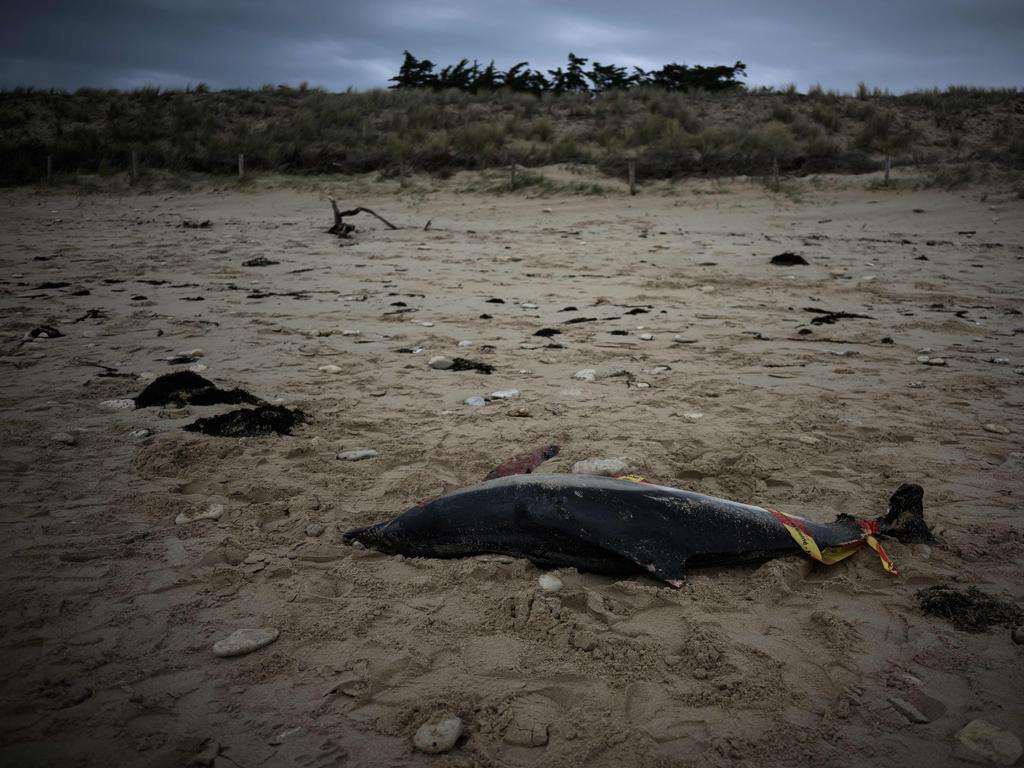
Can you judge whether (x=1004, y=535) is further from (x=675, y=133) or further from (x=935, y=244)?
(x=675, y=133)

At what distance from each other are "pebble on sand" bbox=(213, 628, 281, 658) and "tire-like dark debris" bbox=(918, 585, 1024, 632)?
7.93ft

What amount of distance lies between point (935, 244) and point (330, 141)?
719 inches

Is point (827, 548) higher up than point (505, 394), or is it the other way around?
point (505, 394)

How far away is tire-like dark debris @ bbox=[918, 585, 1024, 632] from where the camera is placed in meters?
2.23

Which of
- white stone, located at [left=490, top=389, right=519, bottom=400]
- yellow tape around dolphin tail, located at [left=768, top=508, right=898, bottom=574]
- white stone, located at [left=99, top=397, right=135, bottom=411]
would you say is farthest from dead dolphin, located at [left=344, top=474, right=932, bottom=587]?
white stone, located at [left=99, top=397, right=135, bottom=411]

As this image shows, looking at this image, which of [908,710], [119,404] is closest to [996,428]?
[908,710]

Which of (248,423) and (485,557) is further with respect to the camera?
(248,423)

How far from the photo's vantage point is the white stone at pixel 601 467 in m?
3.30

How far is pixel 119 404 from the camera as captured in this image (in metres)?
4.22

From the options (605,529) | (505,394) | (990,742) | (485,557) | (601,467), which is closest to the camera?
(990,742)

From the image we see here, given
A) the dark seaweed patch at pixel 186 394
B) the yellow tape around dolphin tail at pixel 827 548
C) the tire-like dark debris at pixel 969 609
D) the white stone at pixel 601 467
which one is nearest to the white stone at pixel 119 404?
the dark seaweed patch at pixel 186 394


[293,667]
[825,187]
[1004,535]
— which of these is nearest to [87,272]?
[293,667]

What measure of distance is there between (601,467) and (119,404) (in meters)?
3.30

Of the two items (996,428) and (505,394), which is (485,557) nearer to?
(505,394)
